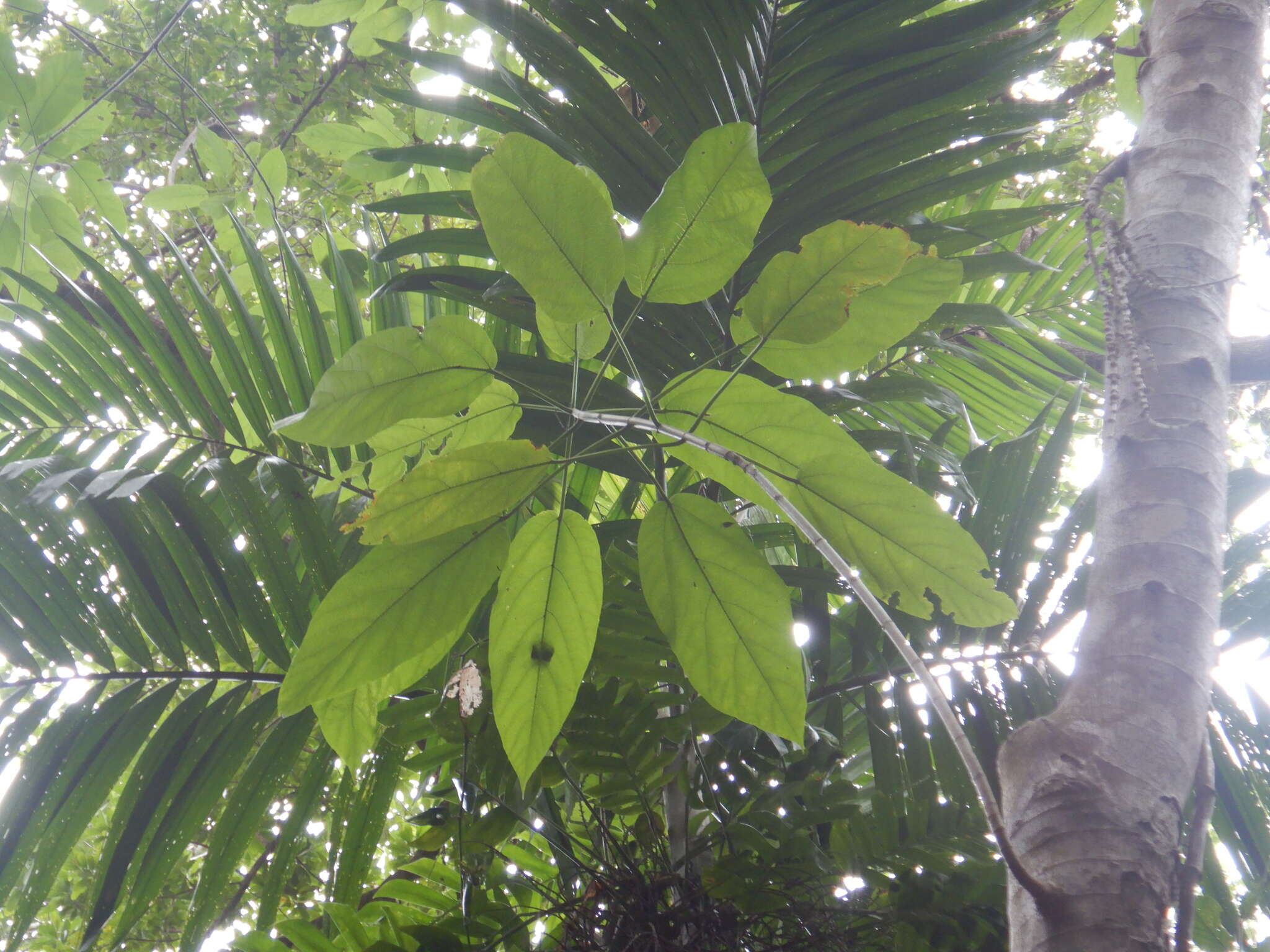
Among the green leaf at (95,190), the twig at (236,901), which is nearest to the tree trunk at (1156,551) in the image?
the twig at (236,901)

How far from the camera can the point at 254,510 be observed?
1.08m

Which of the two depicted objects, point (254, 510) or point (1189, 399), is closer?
point (1189, 399)

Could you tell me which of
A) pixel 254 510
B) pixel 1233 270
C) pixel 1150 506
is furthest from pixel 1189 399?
pixel 254 510

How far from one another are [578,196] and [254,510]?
69cm

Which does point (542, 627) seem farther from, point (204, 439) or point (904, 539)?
point (204, 439)

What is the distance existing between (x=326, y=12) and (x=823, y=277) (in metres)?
2.20

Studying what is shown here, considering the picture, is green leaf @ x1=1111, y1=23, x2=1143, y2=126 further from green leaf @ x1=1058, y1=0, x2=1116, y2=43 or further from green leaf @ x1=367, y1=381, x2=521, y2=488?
green leaf @ x1=367, y1=381, x2=521, y2=488

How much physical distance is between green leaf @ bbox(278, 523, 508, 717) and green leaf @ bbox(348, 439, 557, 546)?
0.03 m

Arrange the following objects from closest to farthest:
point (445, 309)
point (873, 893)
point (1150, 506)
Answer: point (1150, 506)
point (873, 893)
point (445, 309)

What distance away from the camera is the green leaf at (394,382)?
0.66 metres

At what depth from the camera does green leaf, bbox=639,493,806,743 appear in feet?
2.17

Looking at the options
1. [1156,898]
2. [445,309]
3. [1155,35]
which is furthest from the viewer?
[445,309]

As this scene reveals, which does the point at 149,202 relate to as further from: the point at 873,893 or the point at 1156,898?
the point at 1156,898

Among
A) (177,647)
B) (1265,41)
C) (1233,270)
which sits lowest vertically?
(177,647)
